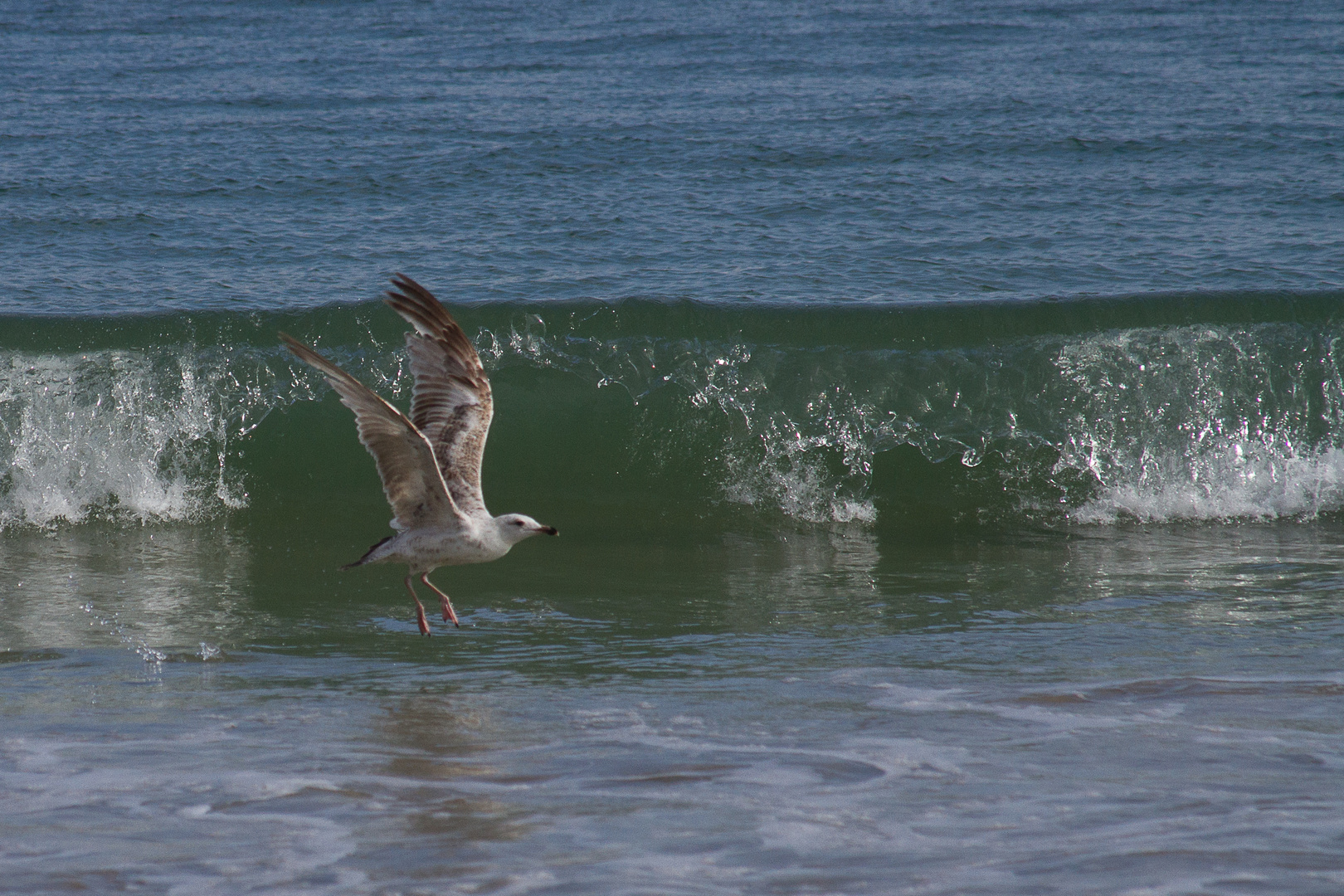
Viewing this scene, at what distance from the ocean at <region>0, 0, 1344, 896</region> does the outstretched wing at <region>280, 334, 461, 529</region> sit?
2.08 feet

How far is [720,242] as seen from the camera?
12.0 meters

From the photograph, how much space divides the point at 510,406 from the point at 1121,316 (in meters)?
4.69

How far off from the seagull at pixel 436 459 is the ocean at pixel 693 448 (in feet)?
1.46

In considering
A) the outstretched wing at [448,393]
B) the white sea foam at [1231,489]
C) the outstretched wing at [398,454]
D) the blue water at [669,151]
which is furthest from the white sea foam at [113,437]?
the white sea foam at [1231,489]

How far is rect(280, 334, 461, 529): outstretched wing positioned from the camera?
5285mm

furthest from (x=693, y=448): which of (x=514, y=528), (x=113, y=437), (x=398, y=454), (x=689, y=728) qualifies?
(x=689, y=728)

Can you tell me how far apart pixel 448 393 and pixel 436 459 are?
606 mm

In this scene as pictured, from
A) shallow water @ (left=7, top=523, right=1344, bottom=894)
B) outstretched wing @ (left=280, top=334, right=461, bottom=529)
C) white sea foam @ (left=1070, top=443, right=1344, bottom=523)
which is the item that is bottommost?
shallow water @ (left=7, top=523, right=1344, bottom=894)

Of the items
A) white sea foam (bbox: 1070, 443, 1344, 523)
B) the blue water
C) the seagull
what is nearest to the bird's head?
the seagull

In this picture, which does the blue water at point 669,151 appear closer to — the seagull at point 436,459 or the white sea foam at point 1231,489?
the white sea foam at point 1231,489

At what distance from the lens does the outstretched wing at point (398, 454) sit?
5.29 m

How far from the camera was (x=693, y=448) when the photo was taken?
31.9 feet

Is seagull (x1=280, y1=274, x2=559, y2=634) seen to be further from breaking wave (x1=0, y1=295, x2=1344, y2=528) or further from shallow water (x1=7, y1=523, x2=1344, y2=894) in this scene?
breaking wave (x1=0, y1=295, x2=1344, y2=528)

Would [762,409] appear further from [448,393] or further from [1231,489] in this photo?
[448,393]
